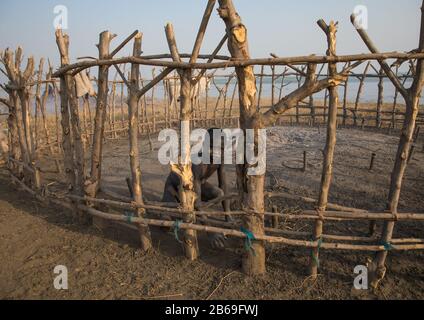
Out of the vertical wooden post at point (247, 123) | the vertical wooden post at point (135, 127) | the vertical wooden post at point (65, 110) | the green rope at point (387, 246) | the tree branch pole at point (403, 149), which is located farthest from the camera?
the vertical wooden post at point (65, 110)

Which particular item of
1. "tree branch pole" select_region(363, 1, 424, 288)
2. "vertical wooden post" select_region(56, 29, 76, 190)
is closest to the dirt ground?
"tree branch pole" select_region(363, 1, 424, 288)

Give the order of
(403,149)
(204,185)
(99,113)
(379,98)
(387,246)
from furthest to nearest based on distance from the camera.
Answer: (379,98) < (204,185) < (99,113) < (387,246) < (403,149)

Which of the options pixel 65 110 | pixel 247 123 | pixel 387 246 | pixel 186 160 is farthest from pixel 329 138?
pixel 65 110

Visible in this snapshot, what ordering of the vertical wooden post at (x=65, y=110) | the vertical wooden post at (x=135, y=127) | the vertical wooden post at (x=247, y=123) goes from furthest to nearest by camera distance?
the vertical wooden post at (x=65, y=110)
the vertical wooden post at (x=135, y=127)
the vertical wooden post at (x=247, y=123)

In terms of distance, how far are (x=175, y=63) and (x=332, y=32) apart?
142cm

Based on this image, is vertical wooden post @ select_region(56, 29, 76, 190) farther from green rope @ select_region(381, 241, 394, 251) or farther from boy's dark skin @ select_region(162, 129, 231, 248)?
green rope @ select_region(381, 241, 394, 251)

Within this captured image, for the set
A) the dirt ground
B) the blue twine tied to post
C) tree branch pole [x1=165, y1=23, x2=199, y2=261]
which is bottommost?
the dirt ground

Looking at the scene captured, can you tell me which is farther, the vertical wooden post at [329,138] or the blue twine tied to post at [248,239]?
the blue twine tied to post at [248,239]

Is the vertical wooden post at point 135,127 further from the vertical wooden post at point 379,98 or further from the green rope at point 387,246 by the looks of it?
the vertical wooden post at point 379,98

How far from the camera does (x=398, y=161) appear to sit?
2.64 m

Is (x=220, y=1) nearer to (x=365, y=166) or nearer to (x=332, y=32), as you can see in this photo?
(x=332, y=32)

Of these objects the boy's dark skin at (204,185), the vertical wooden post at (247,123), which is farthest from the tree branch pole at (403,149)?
the boy's dark skin at (204,185)

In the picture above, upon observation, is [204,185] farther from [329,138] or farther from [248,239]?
[329,138]
